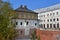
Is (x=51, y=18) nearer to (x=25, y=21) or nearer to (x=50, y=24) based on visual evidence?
(x=50, y=24)

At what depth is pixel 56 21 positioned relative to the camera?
44.5 m

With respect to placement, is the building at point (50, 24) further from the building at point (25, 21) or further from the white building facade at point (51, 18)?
the building at point (25, 21)

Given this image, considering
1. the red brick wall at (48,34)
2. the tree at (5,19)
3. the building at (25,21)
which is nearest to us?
the tree at (5,19)

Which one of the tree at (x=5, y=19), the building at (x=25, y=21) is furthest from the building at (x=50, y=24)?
the tree at (x=5, y=19)

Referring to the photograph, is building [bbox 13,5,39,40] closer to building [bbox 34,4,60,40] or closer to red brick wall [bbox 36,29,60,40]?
red brick wall [bbox 36,29,60,40]

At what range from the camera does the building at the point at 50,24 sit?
1299 inches

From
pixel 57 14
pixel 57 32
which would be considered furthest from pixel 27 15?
pixel 57 32

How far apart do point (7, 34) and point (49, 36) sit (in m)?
15.6

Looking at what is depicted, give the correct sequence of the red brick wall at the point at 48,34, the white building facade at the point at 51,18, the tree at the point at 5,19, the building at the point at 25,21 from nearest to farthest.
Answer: the tree at the point at 5,19 → the red brick wall at the point at 48,34 → the building at the point at 25,21 → the white building facade at the point at 51,18

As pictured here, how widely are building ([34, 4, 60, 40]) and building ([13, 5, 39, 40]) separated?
4519 mm

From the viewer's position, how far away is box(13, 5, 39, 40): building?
3803cm

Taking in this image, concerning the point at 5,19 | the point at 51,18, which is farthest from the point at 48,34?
the point at 5,19

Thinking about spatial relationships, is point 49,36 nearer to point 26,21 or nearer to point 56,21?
point 26,21

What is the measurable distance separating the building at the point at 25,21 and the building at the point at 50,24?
452 cm
